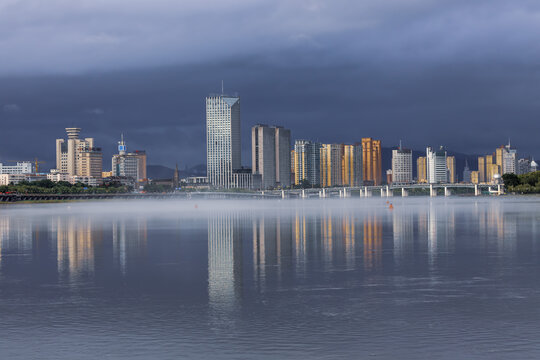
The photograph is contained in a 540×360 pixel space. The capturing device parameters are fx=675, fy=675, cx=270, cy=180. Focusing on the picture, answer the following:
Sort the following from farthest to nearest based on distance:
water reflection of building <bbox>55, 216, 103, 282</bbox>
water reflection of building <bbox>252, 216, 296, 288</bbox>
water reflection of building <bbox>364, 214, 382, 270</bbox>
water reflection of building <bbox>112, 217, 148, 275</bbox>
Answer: water reflection of building <bbox>112, 217, 148, 275</bbox>, water reflection of building <bbox>364, 214, 382, 270</bbox>, water reflection of building <bbox>55, 216, 103, 282</bbox>, water reflection of building <bbox>252, 216, 296, 288</bbox>

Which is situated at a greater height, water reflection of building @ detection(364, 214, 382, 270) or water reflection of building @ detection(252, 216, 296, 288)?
water reflection of building @ detection(252, 216, 296, 288)

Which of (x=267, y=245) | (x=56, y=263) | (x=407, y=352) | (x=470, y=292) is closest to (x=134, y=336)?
(x=407, y=352)

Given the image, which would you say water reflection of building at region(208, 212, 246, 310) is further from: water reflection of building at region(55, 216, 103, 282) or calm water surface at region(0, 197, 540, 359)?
water reflection of building at region(55, 216, 103, 282)

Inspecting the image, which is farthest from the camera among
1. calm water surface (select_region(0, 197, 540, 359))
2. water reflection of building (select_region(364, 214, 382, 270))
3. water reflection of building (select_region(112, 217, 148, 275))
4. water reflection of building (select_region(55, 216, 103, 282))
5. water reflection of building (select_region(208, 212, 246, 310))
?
water reflection of building (select_region(112, 217, 148, 275))

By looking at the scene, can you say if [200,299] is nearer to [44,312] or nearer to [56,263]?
[44,312]

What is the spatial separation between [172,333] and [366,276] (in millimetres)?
13737

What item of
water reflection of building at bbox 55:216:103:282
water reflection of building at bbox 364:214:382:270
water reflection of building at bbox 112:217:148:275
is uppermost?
water reflection of building at bbox 55:216:103:282

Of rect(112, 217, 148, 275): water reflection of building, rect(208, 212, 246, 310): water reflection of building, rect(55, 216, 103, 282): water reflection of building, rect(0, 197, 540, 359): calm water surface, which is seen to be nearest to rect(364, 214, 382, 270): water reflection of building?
rect(0, 197, 540, 359): calm water surface

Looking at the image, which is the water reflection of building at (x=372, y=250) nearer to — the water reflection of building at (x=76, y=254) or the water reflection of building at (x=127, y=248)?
the water reflection of building at (x=127, y=248)

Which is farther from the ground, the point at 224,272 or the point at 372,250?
the point at 224,272

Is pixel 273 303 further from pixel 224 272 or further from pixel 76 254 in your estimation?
pixel 76 254

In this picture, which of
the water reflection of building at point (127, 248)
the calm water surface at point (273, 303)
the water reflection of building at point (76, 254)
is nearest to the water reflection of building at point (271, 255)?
the calm water surface at point (273, 303)

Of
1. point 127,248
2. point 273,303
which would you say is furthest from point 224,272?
point 127,248

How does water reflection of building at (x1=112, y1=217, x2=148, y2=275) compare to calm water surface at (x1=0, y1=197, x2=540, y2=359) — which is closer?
calm water surface at (x1=0, y1=197, x2=540, y2=359)
